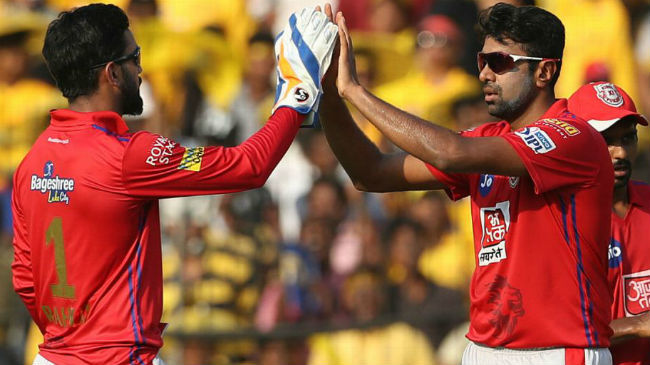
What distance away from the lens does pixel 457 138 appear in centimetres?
407

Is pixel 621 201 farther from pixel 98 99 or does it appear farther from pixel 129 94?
pixel 98 99

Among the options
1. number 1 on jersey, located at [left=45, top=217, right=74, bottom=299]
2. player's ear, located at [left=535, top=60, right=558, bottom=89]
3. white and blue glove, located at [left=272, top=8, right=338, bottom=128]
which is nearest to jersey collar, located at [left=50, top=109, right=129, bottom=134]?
number 1 on jersey, located at [left=45, top=217, right=74, bottom=299]

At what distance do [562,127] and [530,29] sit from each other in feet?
1.38

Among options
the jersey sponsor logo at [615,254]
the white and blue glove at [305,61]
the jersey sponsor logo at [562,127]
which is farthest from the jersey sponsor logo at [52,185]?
the jersey sponsor logo at [615,254]

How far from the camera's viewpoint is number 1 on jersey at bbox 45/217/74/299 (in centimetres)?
416

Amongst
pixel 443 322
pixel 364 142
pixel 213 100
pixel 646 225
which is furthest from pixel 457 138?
pixel 213 100

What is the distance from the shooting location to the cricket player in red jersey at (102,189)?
4.09 metres

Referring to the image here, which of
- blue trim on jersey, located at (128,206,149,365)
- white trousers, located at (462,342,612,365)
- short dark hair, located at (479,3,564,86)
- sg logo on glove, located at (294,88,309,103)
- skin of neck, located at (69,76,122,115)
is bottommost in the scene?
white trousers, located at (462,342,612,365)

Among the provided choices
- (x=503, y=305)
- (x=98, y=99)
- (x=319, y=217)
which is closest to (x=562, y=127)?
(x=503, y=305)

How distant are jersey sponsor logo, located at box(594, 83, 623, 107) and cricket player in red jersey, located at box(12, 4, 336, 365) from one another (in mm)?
1390

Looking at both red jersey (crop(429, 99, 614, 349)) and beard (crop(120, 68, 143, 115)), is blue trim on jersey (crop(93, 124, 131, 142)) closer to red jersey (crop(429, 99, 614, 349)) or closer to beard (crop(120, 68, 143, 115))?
beard (crop(120, 68, 143, 115))

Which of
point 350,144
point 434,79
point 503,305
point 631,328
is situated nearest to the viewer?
point 503,305

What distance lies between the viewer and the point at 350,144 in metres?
4.87

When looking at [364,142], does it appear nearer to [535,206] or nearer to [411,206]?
[535,206]
